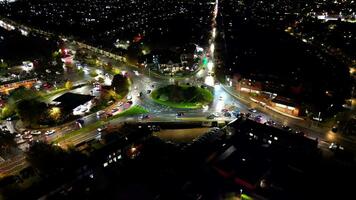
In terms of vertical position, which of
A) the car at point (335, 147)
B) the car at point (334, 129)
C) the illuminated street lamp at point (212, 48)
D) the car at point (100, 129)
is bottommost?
the car at point (100, 129)

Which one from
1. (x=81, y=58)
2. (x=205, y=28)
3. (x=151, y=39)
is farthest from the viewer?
(x=205, y=28)

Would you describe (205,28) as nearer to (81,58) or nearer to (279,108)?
(81,58)

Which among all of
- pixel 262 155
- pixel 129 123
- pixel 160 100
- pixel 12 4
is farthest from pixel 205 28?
pixel 12 4

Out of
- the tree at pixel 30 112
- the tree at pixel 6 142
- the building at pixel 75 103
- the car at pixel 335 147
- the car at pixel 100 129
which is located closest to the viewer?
the car at pixel 335 147

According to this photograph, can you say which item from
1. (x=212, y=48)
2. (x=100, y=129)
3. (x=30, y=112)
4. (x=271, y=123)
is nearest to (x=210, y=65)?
(x=212, y=48)

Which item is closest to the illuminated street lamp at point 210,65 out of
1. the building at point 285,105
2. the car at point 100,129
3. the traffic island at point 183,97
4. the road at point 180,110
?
the road at point 180,110

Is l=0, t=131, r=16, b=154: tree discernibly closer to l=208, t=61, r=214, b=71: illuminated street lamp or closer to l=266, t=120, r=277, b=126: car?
l=266, t=120, r=277, b=126: car

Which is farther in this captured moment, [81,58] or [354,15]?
[354,15]

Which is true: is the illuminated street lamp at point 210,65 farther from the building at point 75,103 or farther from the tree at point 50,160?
the tree at point 50,160

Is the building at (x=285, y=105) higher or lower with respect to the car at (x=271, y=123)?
higher
